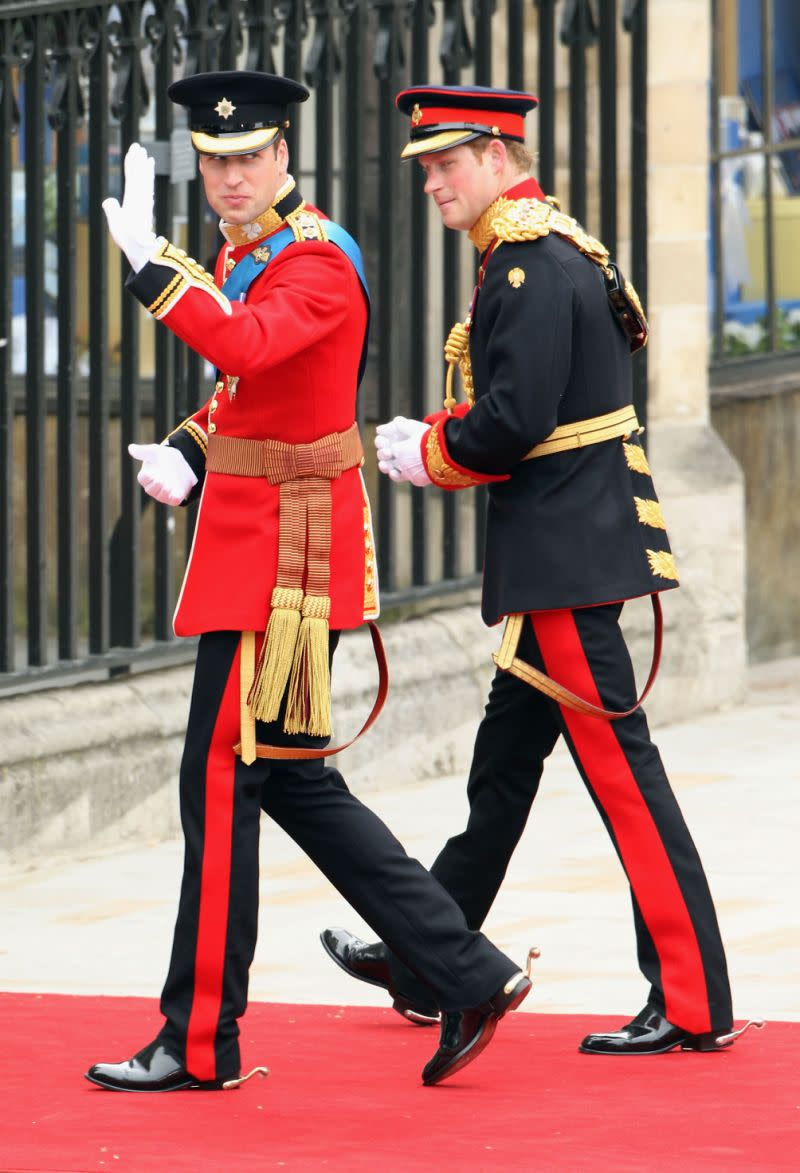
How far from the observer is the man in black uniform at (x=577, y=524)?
201 inches

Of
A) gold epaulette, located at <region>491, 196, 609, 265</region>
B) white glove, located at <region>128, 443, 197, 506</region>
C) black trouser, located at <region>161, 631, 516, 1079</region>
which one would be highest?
gold epaulette, located at <region>491, 196, 609, 265</region>

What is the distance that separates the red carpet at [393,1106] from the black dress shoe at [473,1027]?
56 mm

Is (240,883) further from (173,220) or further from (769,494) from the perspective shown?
(769,494)

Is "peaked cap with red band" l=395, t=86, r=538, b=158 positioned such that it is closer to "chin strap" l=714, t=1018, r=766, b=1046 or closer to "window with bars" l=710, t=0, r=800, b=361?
"chin strap" l=714, t=1018, r=766, b=1046

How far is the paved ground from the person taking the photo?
19.4ft

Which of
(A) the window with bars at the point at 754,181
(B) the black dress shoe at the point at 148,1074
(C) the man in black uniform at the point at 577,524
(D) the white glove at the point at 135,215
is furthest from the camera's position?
(A) the window with bars at the point at 754,181

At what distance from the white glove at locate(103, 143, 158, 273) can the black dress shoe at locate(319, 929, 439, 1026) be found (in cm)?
150

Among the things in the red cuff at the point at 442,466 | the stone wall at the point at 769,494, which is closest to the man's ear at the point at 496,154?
the red cuff at the point at 442,466

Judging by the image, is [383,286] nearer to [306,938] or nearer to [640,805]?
[306,938]

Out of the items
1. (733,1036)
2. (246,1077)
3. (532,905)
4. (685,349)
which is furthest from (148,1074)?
(685,349)

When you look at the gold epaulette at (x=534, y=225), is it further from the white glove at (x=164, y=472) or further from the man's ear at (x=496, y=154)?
the white glove at (x=164, y=472)

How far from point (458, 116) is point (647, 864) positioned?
1.40 metres

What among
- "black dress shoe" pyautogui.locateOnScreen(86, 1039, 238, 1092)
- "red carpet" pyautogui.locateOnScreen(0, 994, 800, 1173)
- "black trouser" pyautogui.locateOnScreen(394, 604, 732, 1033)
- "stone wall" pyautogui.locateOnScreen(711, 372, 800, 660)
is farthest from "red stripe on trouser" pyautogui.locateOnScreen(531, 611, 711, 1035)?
"stone wall" pyautogui.locateOnScreen(711, 372, 800, 660)

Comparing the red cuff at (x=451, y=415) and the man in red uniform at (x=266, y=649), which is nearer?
the man in red uniform at (x=266, y=649)
